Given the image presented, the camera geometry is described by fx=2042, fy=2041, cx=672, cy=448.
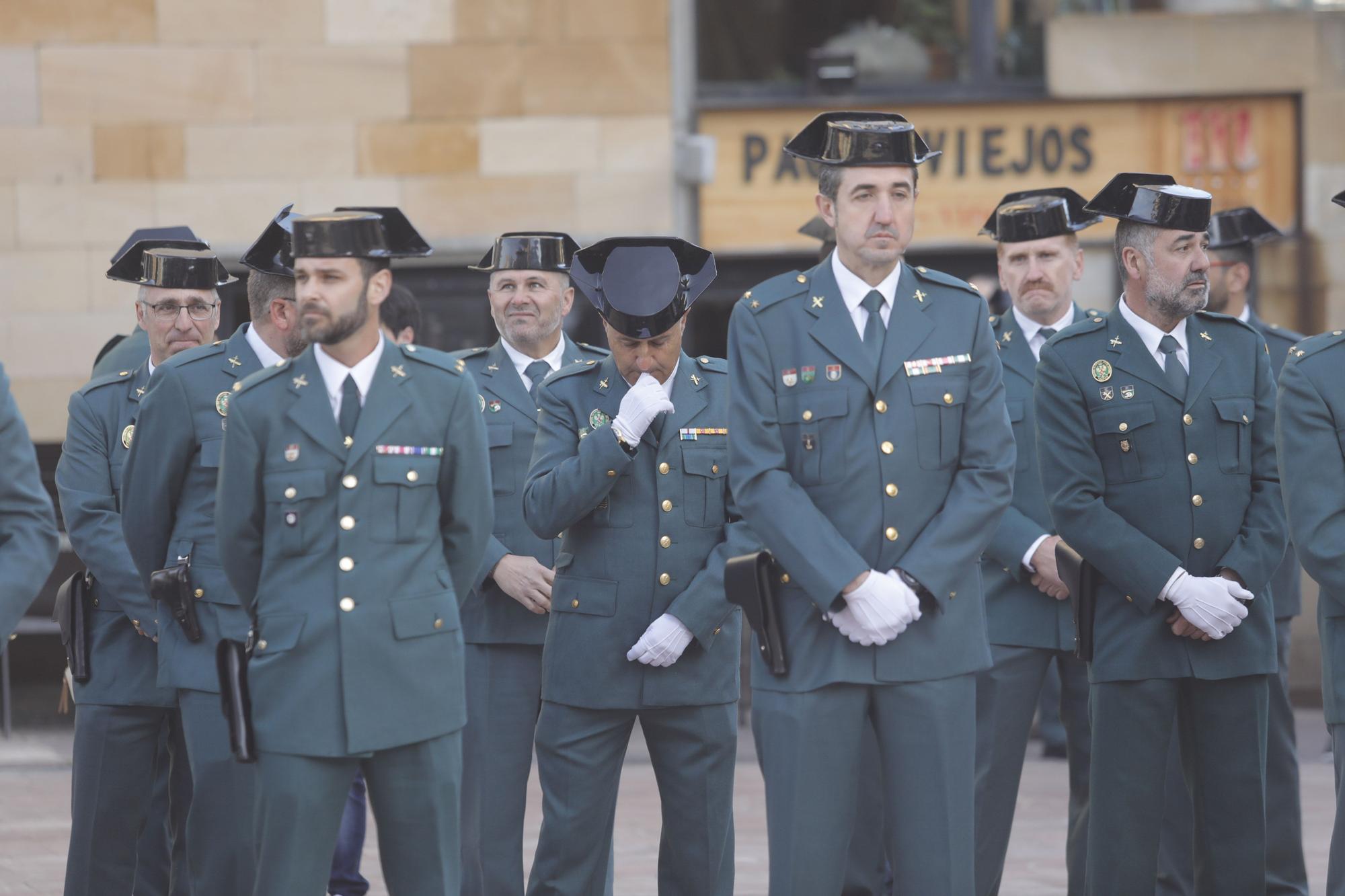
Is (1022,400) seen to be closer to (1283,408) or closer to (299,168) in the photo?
(1283,408)

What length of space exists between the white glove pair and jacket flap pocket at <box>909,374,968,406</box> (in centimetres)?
46

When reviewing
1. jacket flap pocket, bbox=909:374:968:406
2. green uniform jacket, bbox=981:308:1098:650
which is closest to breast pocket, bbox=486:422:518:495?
green uniform jacket, bbox=981:308:1098:650

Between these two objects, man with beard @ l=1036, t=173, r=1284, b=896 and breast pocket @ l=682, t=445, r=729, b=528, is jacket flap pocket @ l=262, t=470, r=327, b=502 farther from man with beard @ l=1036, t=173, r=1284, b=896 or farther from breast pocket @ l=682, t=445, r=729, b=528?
man with beard @ l=1036, t=173, r=1284, b=896

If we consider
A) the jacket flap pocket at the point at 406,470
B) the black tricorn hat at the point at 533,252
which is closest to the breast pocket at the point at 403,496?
the jacket flap pocket at the point at 406,470

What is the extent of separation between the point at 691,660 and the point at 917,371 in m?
1.18

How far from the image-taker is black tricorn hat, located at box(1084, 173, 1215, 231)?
594cm

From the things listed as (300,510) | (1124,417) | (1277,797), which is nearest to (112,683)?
(300,510)

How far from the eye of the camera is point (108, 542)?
19.7 ft

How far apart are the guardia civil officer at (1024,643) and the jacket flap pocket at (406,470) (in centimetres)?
212

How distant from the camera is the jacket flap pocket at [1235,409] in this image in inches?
229

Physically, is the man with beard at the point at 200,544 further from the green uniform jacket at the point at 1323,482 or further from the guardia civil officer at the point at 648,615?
A: the green uniform jacket at the point at 1323,482

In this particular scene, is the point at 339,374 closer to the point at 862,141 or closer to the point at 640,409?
the point at 640,409

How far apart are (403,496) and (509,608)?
1.66 metres

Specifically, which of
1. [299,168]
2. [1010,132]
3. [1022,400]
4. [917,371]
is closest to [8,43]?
[299,168]
